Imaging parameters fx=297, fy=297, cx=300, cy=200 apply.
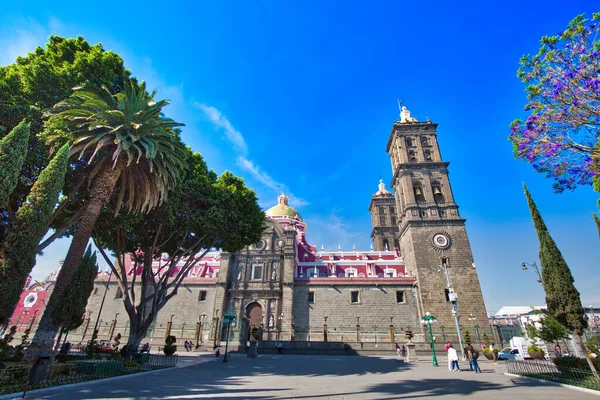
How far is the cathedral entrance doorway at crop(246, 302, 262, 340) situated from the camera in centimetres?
3319

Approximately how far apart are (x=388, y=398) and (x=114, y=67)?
60.6 feet

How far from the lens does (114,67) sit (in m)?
15.2

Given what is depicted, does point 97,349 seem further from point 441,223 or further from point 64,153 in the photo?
point 441,223

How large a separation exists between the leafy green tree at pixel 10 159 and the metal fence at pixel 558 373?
1933 cm

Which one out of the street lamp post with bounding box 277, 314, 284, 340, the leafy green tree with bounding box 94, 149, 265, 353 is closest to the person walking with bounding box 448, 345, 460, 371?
the leafy green tree with bounding box 94, 149, 265, 353

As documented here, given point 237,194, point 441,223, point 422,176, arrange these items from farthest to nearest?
point 422,176 < point 441,223 < point 237,194

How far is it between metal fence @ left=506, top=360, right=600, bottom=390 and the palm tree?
1698cm

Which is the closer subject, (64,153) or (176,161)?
(64,153)

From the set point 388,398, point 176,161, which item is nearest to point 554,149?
point 388,398

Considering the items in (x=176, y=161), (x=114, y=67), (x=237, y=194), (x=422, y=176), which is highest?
(x=422, y=176)

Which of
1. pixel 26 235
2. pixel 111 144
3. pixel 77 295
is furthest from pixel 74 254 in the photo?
pixel 77 295

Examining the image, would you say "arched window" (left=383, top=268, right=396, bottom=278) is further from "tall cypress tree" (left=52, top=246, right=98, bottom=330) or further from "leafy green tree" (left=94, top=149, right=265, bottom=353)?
"tall cypress tree" (left=52, top=246, right=98, bottom=330)

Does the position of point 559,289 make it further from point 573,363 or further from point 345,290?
point 345,290

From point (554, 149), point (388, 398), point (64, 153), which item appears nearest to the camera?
point (388, 398)
